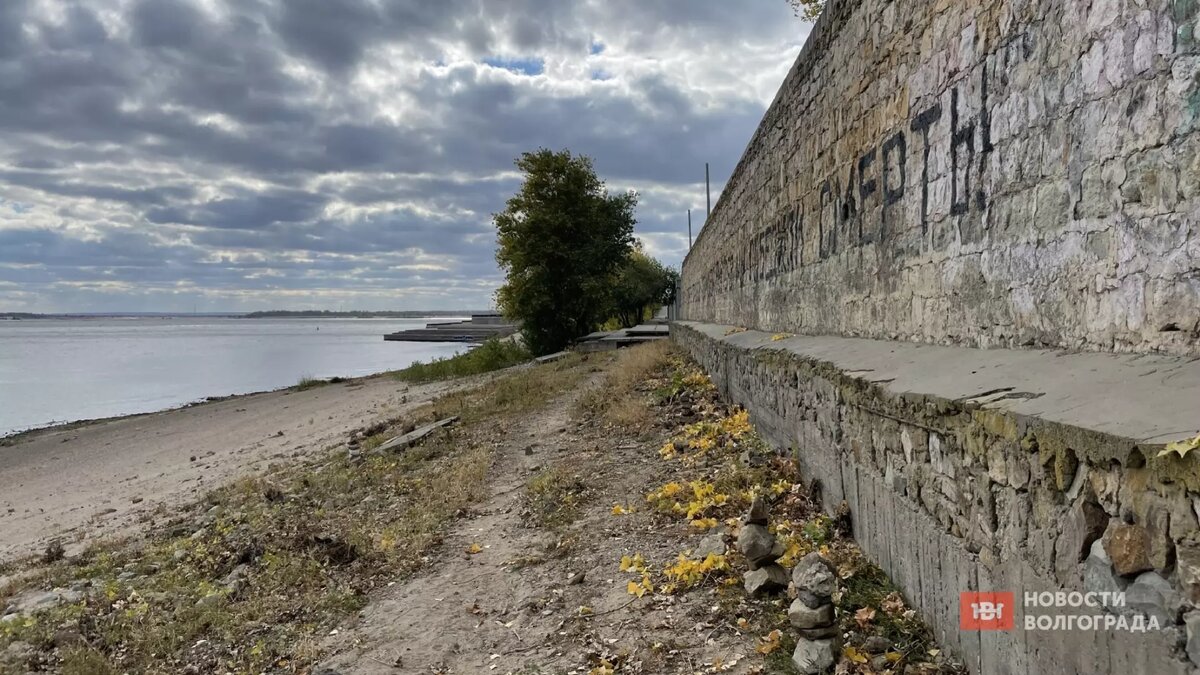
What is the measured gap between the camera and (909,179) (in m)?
4.84

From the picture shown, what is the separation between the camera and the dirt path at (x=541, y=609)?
152 inches

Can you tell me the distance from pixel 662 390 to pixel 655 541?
6548 mm

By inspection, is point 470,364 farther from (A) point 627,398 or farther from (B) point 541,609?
(B) point 541,609

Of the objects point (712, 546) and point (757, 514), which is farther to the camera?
point (712, 546)

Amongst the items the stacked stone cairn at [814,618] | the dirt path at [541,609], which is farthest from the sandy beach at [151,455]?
the stacked stone cairn at [814,618]

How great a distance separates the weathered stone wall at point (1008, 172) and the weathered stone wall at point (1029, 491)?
0.26 m

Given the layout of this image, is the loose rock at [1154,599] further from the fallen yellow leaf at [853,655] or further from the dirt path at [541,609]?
the dirt path at [541,609]

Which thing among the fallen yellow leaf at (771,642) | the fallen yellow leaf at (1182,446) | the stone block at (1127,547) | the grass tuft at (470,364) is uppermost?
the fallen yellow leaf at (1182,446)

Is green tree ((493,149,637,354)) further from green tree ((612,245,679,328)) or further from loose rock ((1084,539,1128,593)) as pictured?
loose rock ((1084,539,1128,593))

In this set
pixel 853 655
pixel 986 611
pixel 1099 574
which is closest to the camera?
pixel 1099 574

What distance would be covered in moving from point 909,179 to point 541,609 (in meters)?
3.66

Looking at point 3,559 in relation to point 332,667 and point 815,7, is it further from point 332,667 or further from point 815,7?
point 815,7

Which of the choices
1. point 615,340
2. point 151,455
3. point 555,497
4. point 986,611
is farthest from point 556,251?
point 986,611

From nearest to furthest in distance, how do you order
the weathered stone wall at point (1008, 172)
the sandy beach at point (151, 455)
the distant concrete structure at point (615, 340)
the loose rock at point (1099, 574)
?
the loose rock at point (1099, 574)
the weathered stone wall at point (1008, 172)
the sandy beach at point (151, 455)
the distant concrete structure at point (615, 340)
